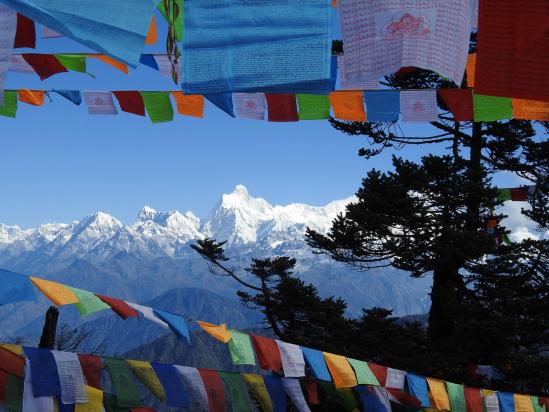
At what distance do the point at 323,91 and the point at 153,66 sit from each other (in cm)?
558

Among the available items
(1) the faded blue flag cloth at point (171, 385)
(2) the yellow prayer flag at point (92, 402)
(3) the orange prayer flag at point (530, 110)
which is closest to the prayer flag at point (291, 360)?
(1) the faded blue flag cloth at point (171, 385)

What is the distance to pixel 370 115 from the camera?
8445 mm

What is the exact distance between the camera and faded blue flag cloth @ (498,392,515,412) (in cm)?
1089

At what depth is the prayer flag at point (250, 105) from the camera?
356 inches

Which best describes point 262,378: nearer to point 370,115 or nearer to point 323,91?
point 370,115

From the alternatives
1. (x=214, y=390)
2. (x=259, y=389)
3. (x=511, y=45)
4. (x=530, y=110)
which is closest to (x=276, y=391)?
(x=259, y=389)

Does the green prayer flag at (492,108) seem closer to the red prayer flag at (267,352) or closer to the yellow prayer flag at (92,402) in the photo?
the red prayer flag at (267,352)

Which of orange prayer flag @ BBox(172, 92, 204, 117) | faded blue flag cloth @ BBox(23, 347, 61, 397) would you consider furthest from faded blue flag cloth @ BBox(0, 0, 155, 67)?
orange prayer flag @ BBox(172, 92, 204, 117)

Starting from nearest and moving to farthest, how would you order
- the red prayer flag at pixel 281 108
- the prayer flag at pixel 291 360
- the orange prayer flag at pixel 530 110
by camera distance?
the orange prayer flag at pixel 530 110
the prayer flag at pixel 291 360
the red prayer flag at pixel 281 108

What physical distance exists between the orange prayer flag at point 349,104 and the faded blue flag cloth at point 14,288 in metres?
4.47

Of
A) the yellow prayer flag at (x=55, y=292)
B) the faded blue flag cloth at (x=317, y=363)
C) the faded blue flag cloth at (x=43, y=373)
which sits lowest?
the faded blue flag cloth at (x=317, y=363)

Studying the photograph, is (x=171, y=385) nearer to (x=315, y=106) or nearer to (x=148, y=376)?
(x=148, y=376)

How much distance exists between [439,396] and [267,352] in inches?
145

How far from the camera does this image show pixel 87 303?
624 cm
